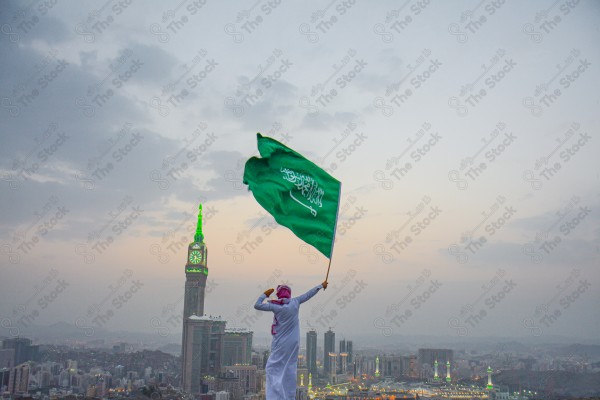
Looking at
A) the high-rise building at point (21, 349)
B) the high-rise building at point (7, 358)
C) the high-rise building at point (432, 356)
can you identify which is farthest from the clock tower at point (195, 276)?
the high-rise building at point (432, 356)

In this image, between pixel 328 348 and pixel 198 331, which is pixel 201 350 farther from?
pixel 328 348

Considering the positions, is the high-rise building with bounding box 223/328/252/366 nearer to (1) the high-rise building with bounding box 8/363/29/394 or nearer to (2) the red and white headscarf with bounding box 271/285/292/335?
(1) the high-rise building with bounding box 8/363/29/394

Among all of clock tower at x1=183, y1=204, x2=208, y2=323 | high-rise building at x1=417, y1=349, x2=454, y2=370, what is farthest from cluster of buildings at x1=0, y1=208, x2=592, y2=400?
high-rise building at x1=417, y1=349, x2=454, y2=370

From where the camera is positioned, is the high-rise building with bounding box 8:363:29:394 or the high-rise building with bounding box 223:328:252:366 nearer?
the high-rise building with bounding box 8:363:29:394

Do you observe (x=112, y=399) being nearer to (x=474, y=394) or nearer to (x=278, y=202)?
(x=474, y=394)

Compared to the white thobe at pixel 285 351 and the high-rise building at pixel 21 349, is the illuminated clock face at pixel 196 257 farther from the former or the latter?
the white thobe at pixel 285 351

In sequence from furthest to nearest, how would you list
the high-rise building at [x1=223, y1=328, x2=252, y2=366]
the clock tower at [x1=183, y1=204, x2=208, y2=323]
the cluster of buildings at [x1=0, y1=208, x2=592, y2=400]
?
the clock tower at [x1=183, y1=204, x2=208, y2=323]
the high-rise building at [x1=223, y1=328, x2=252, y2=366]
the cluster of buildings at [x1=0, y1=208, x2=592, y2=400]
